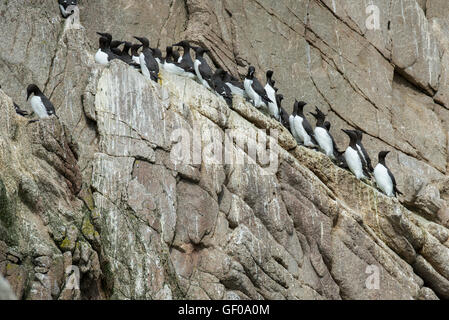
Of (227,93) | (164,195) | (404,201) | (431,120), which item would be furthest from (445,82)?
(164,195)

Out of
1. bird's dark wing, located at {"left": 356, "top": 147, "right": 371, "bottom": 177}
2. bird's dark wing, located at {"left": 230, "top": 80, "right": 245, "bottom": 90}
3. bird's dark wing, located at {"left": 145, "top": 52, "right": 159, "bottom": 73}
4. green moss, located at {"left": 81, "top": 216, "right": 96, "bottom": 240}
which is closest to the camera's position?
green moss, located at {"left": 81, "top": 216, "right": 96, "bottom": 240}

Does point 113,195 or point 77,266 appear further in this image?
point 113,195

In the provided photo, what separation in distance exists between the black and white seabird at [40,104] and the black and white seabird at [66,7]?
2569mm

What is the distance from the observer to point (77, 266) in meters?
11.2

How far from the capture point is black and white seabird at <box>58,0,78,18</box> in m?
15.8

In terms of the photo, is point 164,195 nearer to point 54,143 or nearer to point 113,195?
point 113,195

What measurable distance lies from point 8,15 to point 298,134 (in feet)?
17.4

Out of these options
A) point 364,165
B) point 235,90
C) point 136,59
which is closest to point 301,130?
point 364,165

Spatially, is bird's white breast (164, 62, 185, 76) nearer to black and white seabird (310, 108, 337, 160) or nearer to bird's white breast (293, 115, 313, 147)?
bird's white breast (293, 115, 313, 147)

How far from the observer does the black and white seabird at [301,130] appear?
16531 mm

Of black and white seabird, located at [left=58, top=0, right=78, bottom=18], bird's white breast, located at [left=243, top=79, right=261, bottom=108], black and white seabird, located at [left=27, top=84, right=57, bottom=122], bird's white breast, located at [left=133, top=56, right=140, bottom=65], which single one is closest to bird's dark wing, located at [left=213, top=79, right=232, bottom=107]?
bird's white breast, located at [left=243, top=79, right=261, bottom=108]

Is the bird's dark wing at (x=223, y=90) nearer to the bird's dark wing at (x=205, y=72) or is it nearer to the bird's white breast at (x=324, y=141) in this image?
the bird's dark wing at (x=205, y=72)

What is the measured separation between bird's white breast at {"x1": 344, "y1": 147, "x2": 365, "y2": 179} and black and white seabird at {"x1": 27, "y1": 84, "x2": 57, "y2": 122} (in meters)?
5.47

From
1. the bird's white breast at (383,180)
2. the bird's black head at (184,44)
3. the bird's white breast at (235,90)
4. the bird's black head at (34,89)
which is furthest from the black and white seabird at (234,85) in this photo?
the bird's black head at (34,89)
